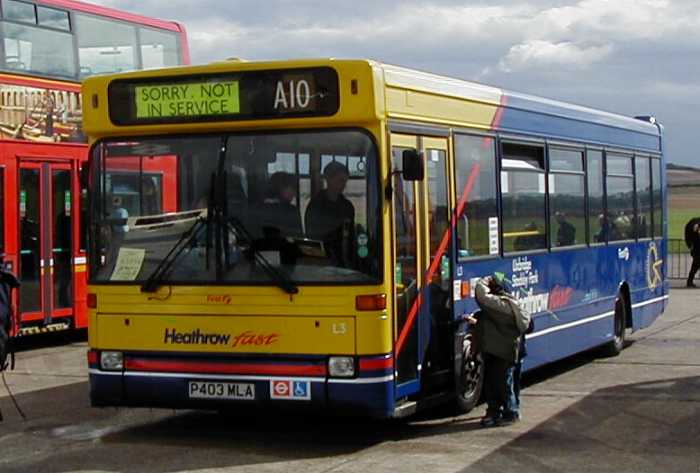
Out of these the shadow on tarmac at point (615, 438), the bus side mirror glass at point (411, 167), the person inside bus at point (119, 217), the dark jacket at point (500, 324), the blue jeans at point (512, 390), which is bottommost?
the shadow on tarmac at point (615, 438)

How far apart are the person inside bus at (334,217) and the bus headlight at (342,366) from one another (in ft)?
2.28

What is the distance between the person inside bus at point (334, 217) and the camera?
998cm

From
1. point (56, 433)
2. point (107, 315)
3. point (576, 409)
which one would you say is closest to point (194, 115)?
point (107, 315)

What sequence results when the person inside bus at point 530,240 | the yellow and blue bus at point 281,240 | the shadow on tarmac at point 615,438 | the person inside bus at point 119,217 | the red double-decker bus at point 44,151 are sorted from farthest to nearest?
the red double-decker bus at point 44,151 → the person inside bus at point 530,240 → the person inside bus at point 119,217 → the yellow and blue bus at point 281,240 → the shadow on tarmac at point 615,438

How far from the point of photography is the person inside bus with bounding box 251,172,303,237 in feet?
33.1

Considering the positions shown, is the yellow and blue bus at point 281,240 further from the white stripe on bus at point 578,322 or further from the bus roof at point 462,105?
the white stripe on bus at point 578,322

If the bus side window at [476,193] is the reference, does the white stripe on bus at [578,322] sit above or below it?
below

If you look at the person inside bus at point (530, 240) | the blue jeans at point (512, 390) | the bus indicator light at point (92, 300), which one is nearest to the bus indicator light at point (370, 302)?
the blue jeans at point (512, 390)

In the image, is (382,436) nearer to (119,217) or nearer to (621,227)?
(119,217)

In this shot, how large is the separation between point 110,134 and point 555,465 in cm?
429

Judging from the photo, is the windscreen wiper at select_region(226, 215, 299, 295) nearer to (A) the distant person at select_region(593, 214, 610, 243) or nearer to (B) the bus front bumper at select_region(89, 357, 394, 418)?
(B) the bus front bumper at select_region(89, 357, 394, 418)

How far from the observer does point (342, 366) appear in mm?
9914

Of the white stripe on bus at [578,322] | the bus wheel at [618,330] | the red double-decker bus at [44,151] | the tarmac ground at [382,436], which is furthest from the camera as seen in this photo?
the red double-decker bus at [44,151]

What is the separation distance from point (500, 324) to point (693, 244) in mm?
21117
